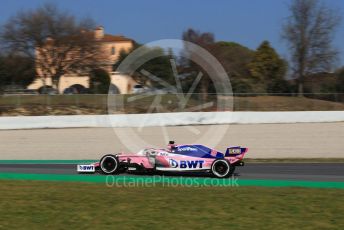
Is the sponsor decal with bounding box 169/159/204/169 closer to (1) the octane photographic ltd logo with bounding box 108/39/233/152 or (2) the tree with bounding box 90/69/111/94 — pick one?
(1) the octane photographic ltd logo with bounding box 108/39/233/152

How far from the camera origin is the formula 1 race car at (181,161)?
13.9m

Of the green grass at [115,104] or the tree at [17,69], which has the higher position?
the tree at [17,69]

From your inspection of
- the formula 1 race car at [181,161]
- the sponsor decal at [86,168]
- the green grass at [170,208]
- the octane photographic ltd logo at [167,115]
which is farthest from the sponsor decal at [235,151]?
the octane photographic ltd logo at [167,115]

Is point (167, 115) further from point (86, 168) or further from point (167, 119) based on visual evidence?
point (86, 168)

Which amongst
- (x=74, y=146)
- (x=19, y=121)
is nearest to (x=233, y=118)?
(x=74, y=146)

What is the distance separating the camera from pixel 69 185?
39.1ft

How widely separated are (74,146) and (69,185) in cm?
1206

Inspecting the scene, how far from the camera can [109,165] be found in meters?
14.6

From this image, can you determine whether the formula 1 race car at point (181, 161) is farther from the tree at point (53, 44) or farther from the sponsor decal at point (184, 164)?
the tree at point (53, 44)

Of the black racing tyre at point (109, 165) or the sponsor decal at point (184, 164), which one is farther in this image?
the black racing tyre at point (109, 165)

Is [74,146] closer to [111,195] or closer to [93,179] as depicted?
[93,179]

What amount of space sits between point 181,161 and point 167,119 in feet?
40.2

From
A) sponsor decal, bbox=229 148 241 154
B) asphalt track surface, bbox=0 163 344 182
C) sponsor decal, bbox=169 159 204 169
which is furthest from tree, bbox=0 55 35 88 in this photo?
sponsor decal, bbox=229 148 241 154

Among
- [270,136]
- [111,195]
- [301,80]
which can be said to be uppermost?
[301,80]
